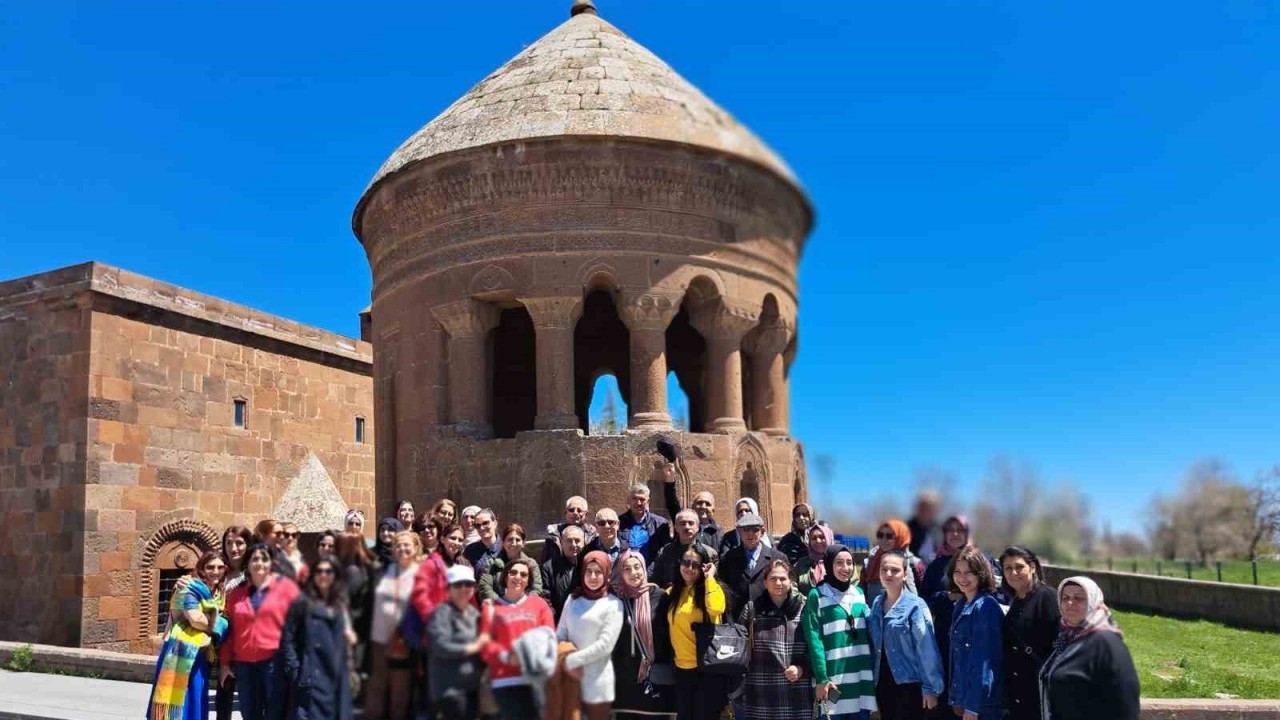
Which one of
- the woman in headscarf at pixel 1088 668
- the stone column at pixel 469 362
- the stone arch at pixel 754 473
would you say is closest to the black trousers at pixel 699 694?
the woman in headscarf at pixel 1088 668

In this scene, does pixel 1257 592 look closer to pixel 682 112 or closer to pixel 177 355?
pixel 682 112

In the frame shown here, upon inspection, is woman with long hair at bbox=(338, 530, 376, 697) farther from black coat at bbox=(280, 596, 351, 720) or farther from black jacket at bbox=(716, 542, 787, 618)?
black jacket at bbox=(716, 542, 787, 618)

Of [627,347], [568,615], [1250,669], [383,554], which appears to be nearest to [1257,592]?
[1250,669]

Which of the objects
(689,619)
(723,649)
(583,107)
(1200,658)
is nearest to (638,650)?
(689,619)

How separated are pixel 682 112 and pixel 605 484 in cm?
445

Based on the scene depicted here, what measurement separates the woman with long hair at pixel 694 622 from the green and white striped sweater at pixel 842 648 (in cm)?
53

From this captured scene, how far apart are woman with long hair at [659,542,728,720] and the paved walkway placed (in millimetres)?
4666

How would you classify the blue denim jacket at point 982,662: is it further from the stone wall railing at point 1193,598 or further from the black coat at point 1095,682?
the stone wall railing at point 1193,598

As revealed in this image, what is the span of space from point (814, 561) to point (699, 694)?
146 centimetres

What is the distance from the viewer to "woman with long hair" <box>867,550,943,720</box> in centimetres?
576

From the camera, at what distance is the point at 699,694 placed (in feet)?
19.7

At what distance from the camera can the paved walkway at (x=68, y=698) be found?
881 centimetres

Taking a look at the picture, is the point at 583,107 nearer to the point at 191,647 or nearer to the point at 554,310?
the point at 554,310

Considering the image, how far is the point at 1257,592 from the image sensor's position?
15.3 m
